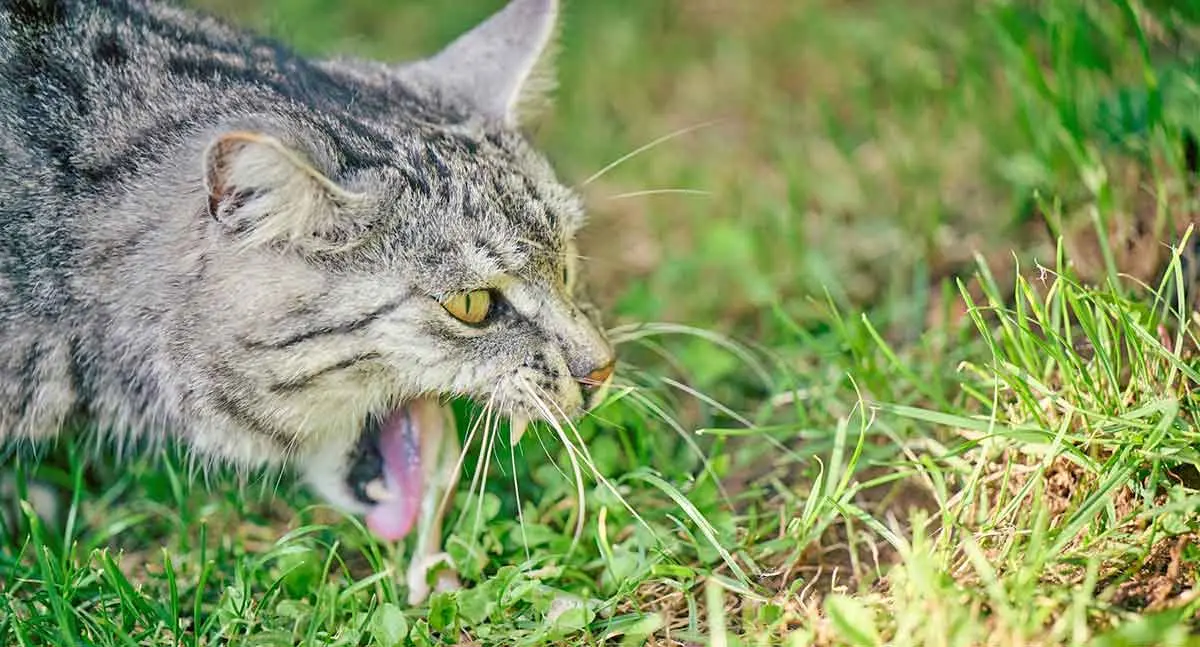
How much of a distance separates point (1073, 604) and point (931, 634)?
25cm

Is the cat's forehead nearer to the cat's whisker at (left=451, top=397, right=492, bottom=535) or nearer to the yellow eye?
the yellow eye

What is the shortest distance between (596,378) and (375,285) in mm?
538

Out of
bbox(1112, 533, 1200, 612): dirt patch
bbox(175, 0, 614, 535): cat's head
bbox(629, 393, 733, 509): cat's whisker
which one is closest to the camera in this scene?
bbox(1112, 533, 1200, 612): dirt patch

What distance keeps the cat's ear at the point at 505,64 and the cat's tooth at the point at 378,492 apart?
0.92 meters

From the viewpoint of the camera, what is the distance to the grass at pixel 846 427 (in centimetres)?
220

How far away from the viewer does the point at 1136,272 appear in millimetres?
2914

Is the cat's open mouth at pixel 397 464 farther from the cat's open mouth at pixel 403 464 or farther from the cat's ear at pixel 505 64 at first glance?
the cat's ear at pixel 505 64

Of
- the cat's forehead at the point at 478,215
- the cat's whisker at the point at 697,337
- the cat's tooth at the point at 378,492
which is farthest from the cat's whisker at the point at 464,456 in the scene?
the cat's whisker at the point at 697,337

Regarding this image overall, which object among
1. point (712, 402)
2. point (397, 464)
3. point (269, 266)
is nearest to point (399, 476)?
point (397, 464)

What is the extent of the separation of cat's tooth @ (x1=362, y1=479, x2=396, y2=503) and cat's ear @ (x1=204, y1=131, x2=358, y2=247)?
2.20ft

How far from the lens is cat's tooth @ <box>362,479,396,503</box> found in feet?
8.91

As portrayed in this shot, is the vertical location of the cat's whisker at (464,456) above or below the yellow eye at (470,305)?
below

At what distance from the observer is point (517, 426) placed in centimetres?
256

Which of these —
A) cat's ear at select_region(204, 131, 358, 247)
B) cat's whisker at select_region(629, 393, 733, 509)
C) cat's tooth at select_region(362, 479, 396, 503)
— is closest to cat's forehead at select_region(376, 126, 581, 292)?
cat's ear at select_region(204, 131, 358, 247)
